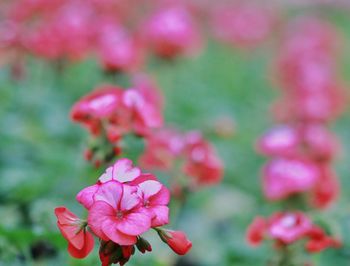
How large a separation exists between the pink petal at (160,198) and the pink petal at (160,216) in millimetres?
26

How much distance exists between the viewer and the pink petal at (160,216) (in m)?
1.30

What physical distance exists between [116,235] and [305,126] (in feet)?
6.90

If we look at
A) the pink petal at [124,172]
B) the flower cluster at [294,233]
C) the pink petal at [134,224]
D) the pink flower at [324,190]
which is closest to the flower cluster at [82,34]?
the pink flower at [324,190]

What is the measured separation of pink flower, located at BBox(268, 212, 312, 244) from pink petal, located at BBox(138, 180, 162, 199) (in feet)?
1.68

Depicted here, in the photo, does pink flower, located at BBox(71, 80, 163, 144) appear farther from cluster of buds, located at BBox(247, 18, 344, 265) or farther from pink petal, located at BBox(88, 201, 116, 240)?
pink petal, located at BBox(88, 201, 116, 240)

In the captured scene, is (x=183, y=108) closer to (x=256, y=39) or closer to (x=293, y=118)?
(x=293, y=118)

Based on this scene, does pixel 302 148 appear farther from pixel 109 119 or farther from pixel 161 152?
pixel 109 119

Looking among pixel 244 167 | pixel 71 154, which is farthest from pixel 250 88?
pixel 71 154

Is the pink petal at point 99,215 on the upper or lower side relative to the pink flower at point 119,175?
lower

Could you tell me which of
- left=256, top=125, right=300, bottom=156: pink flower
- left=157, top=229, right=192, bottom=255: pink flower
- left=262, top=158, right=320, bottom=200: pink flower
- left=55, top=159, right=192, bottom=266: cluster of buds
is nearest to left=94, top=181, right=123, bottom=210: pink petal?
left=55, top=159, right=192, bottom=266: cluster of buds

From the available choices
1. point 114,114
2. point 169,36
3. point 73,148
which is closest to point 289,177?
point 114,114

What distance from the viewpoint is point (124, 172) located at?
4.58 ft

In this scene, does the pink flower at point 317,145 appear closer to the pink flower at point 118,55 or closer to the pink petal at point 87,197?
the pink flower at point 118,55

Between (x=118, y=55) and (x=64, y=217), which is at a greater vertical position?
(x=118, y=55)
